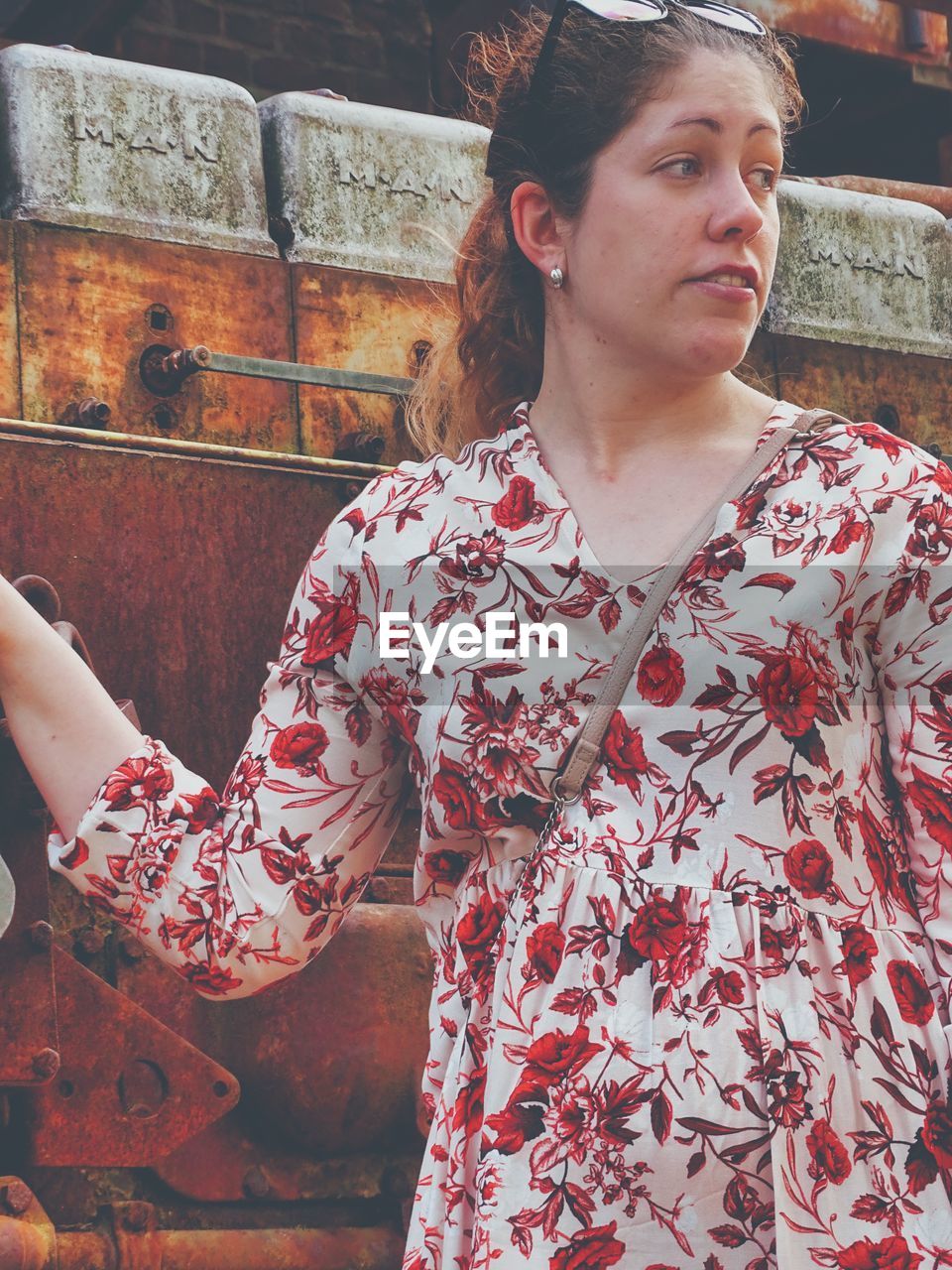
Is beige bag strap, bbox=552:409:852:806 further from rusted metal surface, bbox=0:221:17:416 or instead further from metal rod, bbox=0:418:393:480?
rusted metal surface, bbox=0:221:17:416

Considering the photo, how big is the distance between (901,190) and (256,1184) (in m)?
2.36

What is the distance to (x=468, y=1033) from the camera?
64.9 inches

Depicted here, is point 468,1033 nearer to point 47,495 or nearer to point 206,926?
point 206,926

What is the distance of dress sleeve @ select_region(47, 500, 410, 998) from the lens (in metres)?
1.84

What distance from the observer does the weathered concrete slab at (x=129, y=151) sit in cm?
285

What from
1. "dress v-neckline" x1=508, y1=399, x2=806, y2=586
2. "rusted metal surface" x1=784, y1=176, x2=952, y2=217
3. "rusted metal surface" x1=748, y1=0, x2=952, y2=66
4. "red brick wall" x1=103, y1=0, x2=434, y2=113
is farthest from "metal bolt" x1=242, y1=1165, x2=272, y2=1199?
"red brick wall" x1=103, y1=0, x2=434, y2=113

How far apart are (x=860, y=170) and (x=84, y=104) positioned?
363 cm

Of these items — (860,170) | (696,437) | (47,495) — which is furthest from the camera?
(860,170)

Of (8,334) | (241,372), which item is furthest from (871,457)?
(8,334)

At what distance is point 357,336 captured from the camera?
3105mm

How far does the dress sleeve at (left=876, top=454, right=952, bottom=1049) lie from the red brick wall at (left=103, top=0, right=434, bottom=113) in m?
3.70

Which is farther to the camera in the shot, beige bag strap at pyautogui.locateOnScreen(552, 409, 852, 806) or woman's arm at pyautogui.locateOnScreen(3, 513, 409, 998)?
woman's arm at pyautogui.locateOnScreen(3, 513, 409, 998)

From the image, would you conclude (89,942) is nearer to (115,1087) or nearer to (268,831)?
(115,1087)

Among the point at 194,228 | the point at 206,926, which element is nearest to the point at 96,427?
the point at 194,228
